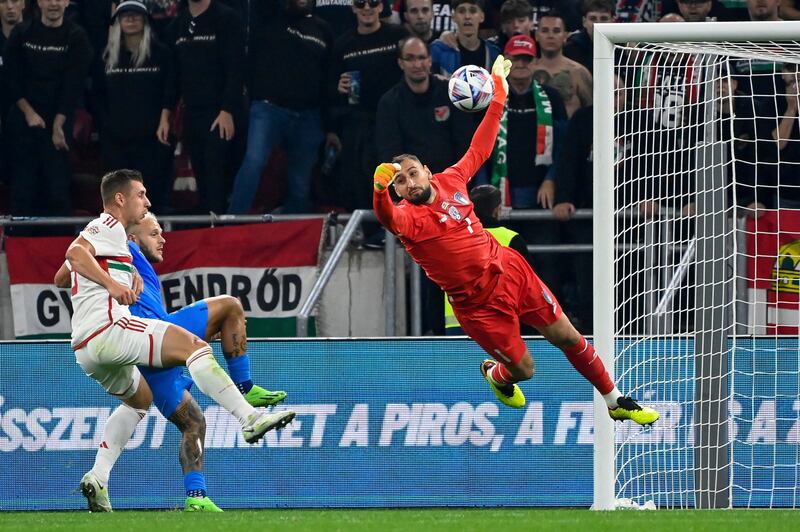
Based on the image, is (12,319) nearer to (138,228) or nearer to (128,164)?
(128,164)

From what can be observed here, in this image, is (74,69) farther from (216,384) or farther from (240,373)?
(216,384)

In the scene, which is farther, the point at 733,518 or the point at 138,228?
the point at 138,228

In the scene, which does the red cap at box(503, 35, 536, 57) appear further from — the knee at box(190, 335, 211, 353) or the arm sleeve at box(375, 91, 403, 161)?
the knee at box(190, 335, 211, 353)

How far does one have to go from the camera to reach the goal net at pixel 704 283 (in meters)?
9.30

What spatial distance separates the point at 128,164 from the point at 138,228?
12.4ft

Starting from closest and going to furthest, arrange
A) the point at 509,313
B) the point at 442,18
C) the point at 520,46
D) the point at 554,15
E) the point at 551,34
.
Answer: the point at 509,313 → the point at 520,46 → the point at 551,34 → the point at 554,15 → the point at 442,18

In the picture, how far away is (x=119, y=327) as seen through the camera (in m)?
8.95

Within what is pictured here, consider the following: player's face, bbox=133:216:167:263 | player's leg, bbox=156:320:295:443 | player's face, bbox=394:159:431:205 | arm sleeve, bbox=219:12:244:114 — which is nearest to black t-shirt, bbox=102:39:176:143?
arm sleeve, bbox=219:12:244:114

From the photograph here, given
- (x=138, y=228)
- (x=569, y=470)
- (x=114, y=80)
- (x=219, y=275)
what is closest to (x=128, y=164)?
(x=114, y=80)

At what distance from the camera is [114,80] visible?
1312 centimetres

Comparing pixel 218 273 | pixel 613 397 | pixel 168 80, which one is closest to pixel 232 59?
pixel 168 80

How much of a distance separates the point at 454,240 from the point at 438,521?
2.28 metres

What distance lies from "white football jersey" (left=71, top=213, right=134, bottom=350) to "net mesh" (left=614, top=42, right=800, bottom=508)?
328 centimetres

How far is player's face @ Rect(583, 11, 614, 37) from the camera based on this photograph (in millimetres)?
12812
